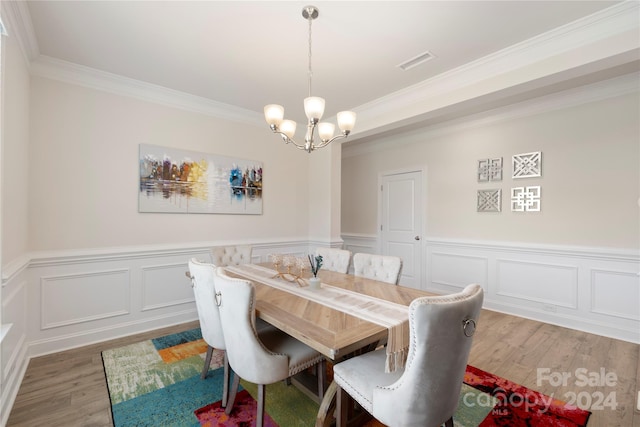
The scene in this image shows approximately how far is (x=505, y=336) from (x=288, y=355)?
261cm

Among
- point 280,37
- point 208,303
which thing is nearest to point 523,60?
point 280,37

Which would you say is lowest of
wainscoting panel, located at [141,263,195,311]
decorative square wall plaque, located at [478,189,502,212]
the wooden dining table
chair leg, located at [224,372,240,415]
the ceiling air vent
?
chair leg, located at [224,372,240,415]

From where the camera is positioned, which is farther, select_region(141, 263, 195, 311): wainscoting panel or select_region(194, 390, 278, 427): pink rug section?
select_region(141, 263, 195, 311): wainscoting panel

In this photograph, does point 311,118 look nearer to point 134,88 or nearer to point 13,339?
→ point 134,88

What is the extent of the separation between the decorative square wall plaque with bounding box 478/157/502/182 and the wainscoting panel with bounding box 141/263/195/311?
411cm

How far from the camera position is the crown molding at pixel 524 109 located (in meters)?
3.14

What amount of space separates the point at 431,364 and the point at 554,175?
353 centimetres

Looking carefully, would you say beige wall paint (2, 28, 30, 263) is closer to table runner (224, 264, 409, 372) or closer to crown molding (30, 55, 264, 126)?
crown molding (30, 55, 264, 126)

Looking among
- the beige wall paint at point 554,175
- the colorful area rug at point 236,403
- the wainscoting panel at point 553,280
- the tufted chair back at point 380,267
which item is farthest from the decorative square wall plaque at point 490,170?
the colorful area rug at point 236,403

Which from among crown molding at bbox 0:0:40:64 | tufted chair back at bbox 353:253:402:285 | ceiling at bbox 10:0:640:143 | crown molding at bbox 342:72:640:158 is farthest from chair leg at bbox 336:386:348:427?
crown molding at bbox 342:72:640:158

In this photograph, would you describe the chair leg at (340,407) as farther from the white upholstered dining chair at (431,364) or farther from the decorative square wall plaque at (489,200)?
the decorative square wall plaque at (489,200)

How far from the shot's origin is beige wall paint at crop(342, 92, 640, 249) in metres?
3.14

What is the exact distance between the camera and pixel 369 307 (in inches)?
70.9

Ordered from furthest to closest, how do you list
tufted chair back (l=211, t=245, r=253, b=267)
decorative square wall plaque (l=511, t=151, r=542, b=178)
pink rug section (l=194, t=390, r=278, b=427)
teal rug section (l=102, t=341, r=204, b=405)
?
1. decorative square wall plaque (l=511, t=151, r=542, b=178)
2. tufted chair back (l=211, t=245, r=253, b=267)
3. teal rug section (l=102, t=341, r=204, b=405)
4. pink rug section (l=194, t=390, r=278, b=427)
